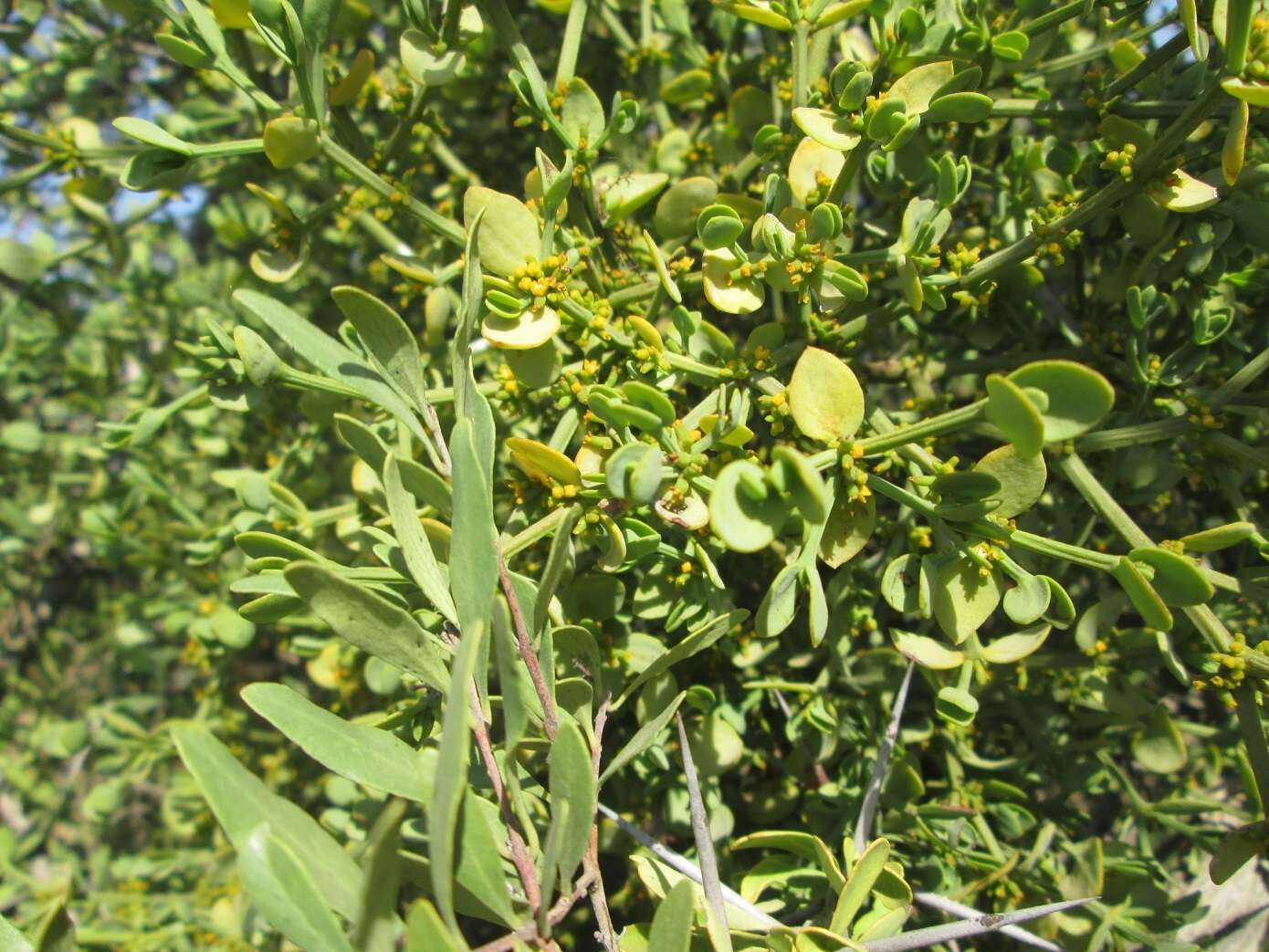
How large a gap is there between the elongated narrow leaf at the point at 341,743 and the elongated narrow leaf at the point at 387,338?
227mm

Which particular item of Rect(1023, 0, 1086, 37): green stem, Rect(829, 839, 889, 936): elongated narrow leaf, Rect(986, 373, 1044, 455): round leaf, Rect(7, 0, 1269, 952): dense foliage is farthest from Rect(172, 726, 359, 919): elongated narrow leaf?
Rect(1023, 0, 1086, 37): green stem

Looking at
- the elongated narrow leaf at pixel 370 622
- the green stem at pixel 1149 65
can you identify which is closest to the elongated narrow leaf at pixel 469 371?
the elongated narrow leaf at pixel 370 622

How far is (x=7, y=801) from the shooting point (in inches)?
73.2

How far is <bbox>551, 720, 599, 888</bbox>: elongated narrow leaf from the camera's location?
468 mm

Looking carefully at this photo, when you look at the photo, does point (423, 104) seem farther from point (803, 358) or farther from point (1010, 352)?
point (1010, 352)

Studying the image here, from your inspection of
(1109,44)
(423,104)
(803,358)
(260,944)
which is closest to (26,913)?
(260,944)

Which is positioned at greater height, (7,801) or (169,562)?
(169,562)

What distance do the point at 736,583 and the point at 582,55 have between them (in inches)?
28.6

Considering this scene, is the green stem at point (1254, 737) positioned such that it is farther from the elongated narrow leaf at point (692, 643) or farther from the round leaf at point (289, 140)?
the round leaf at point (289, 140)

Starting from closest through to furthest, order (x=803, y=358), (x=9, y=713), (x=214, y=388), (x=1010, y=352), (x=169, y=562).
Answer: (x=803, y=358) → (x=214, y=388) → (x=1010, y=352) → (x=169, y=562) → (x=9, y=713)

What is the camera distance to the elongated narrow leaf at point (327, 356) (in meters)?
0.65

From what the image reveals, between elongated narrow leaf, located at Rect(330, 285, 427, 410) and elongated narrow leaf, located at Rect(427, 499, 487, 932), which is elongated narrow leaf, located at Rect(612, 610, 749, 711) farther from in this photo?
elongated narrow leaf, located at Rect(330, 285, 427, 410)

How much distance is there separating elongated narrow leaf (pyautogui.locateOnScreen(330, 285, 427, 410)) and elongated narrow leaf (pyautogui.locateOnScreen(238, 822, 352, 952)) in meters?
0.31

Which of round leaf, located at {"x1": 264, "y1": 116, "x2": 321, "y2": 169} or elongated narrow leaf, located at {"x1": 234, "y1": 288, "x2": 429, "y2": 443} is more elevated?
round leaf, located at {"x1": 264, "y1": 116, "x2": 321, "y2": 169}
